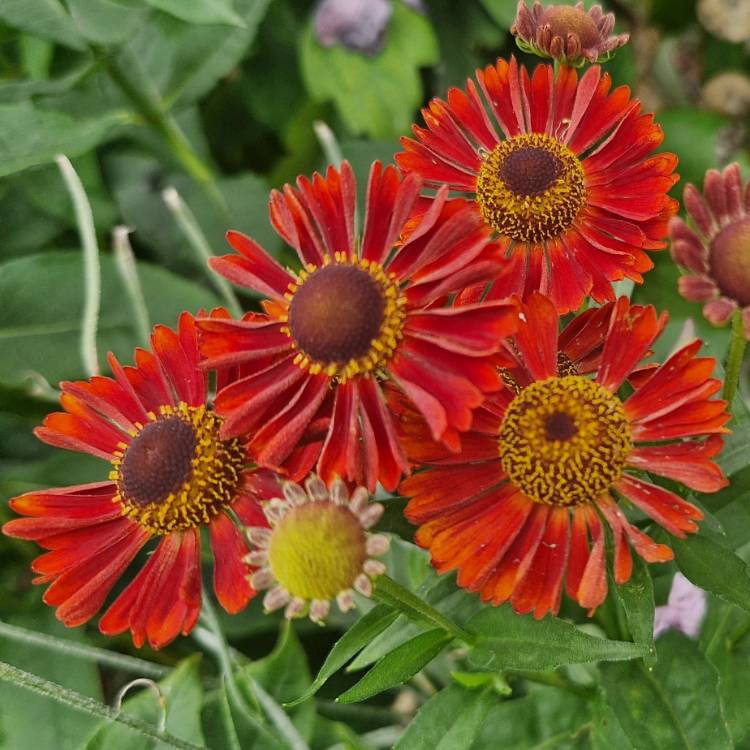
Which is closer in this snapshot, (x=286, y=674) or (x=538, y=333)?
(x=538, y=333)

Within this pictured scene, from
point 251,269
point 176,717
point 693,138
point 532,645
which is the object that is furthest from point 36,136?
point 693,138

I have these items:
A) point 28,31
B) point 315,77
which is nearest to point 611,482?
point 28,31

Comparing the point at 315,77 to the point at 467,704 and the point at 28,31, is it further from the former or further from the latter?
the point at 467,704

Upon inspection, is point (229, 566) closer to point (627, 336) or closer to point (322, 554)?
point (322, 554)

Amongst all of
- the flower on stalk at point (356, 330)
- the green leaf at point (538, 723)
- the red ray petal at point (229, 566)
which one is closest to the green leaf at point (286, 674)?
the green leaf at point (538, 723)

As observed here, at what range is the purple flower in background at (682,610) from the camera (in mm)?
810

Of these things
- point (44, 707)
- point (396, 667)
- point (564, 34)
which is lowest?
point (44, 707)

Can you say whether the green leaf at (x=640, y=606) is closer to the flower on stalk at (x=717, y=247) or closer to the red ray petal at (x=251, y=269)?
the flower on stalk at (x=717, y=247)

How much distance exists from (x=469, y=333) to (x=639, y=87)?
122cm

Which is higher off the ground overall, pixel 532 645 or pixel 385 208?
pixel 385 208

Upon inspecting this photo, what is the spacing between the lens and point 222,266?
0.60 m

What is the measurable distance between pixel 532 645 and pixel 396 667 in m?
0.09

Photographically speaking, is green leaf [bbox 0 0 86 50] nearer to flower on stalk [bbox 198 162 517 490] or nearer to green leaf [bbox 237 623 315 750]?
flower on stalk [bbox 198 162 517 490]

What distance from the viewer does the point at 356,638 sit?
0.61m
